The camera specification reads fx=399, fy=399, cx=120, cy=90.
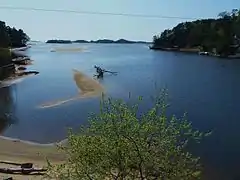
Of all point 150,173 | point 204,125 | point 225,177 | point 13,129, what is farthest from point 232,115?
point 150,173

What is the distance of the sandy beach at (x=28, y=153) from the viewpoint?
82.3ft

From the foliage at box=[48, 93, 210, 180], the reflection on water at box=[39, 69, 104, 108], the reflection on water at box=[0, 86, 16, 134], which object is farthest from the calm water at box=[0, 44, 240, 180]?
the foliage at box=[48, 93, 210, 180]

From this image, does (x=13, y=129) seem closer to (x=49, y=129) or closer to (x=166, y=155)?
(x=49, y=129)

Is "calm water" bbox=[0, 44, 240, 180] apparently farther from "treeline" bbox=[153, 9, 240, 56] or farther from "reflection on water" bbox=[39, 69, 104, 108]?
"treeline" bbox=[153, 9, 240, 56]

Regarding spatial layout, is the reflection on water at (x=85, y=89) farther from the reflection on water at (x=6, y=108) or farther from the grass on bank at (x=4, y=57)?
the grass on bank at (x=4, y=57)

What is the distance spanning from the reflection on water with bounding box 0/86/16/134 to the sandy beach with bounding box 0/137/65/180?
545 centimetres

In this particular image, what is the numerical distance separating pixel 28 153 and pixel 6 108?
765 inches

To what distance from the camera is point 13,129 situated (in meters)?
34.9

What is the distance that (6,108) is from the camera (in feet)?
148

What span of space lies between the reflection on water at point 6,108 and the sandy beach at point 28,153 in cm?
545

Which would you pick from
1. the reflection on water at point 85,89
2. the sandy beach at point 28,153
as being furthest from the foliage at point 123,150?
the reflection on water at point 85,89

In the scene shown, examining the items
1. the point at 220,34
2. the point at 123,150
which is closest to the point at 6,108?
the point at 123,150

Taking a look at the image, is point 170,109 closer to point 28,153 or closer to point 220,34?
point 28,153

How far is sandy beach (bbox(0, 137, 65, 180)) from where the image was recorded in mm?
25078
